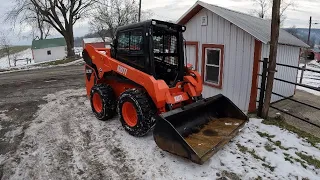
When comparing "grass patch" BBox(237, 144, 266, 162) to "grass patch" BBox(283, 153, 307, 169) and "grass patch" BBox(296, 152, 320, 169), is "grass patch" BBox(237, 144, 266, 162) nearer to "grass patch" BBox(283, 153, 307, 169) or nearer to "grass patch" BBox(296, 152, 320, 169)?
"grass patch" BBox(283, 153, 307, 169)

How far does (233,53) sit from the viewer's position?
751 cm

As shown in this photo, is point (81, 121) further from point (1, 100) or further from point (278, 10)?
point (278, 10)

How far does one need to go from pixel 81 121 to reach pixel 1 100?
168 inches

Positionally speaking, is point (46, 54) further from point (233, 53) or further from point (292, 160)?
point (292, 160)

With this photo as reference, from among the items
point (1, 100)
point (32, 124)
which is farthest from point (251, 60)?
point (1, 100)

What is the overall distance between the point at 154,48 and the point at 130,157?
7.99 ft

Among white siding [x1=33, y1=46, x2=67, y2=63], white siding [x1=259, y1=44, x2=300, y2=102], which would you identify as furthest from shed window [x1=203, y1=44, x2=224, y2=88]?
white siding [x1=33, y1=46, x2=67, y2=63]

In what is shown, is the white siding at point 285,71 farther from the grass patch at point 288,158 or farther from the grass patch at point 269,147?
the grass patch at point 288,158

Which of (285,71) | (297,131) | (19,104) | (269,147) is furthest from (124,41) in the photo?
(285,71)

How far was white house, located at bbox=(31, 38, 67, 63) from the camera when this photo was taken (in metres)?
44.6

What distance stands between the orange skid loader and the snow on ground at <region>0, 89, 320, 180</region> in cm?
26

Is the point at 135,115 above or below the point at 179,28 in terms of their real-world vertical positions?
below

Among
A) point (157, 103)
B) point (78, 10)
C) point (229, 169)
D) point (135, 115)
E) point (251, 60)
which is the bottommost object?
point (229, 169)

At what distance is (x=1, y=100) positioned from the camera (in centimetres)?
840
